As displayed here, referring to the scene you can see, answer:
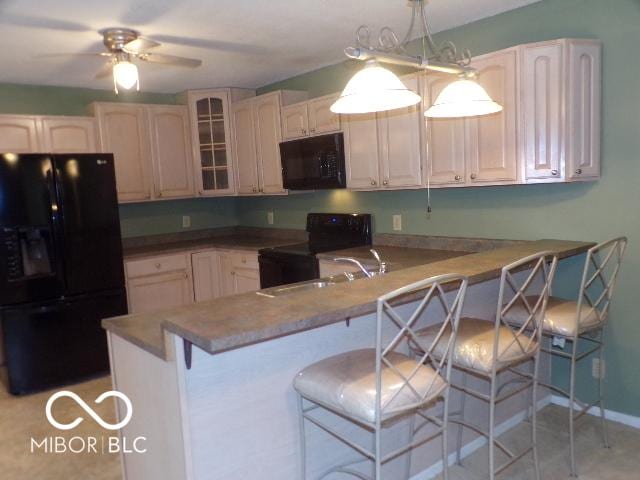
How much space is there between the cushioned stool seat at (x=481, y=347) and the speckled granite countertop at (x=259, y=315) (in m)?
0.23

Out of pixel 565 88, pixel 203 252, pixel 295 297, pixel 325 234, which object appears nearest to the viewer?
pixel 295 297

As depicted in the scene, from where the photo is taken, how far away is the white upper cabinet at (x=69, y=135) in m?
4.06

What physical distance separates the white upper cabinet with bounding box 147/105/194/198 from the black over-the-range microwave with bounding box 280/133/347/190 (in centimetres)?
114

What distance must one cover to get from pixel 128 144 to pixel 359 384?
3.62m

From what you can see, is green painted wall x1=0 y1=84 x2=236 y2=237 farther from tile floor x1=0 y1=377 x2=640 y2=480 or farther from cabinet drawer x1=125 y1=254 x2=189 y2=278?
tile floor x1=0 y1=377 x2=640 y2=480

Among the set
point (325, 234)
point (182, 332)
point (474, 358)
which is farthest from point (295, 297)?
point (325, 234)

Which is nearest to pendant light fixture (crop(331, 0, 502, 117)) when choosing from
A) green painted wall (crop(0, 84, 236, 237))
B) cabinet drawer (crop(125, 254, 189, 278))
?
cabinet drawer (crop(125, 254, 189, 278))

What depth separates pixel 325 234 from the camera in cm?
433

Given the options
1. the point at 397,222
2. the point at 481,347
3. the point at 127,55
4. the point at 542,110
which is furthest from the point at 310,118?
the point at 481,347

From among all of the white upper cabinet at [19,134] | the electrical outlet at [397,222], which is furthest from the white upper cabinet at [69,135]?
the electrical outlet at [397,222]

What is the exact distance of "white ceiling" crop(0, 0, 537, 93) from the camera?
8.61 feet

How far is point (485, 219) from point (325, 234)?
1.45 metres

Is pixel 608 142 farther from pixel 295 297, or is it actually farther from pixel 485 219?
pixel 295 297

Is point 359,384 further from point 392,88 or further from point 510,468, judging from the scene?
point 510,468
